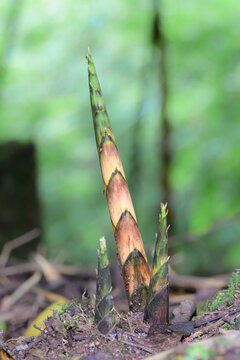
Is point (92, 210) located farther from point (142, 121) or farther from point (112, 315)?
point (112, 315)

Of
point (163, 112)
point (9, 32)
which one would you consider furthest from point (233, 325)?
point (9, 32)

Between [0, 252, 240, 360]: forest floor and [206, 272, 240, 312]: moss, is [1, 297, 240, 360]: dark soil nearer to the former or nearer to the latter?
[0, 252, 240, 360]: forest floor

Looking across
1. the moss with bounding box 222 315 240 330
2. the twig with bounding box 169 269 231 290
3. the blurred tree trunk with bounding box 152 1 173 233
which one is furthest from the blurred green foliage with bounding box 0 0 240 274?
the moss with bounding box 222 315 240 330

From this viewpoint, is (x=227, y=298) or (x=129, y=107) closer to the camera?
(x=227, y=298)

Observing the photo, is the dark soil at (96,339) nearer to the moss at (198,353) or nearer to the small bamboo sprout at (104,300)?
the small bamboo sprout at (104,300)

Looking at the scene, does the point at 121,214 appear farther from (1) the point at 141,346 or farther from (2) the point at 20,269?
(2) the point at 20,269

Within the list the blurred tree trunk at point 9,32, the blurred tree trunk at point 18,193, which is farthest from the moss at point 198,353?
the blurred tree trunk at point 9,32
